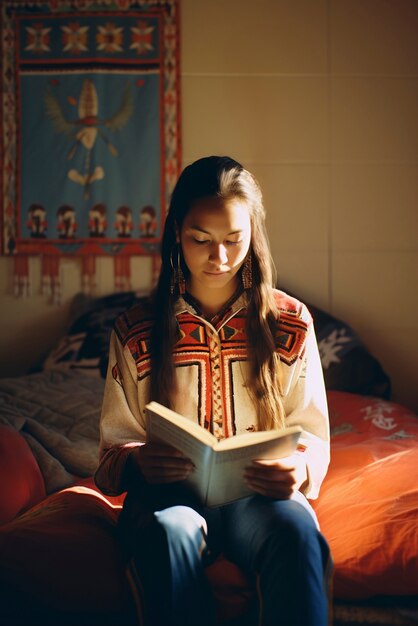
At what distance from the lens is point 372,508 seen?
4.78ft

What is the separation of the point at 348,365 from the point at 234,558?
1.50 metres

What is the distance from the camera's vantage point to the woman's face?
129 centimetres

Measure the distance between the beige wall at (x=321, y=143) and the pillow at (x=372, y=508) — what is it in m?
0.97

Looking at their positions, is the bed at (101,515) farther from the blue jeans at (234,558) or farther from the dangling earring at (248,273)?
the dangling earring at (248,273)

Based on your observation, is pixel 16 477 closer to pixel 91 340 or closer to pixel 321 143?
pixel 91 340

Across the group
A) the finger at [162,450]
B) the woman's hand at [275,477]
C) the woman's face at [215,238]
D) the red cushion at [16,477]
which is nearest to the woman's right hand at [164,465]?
the finger at [162,450]

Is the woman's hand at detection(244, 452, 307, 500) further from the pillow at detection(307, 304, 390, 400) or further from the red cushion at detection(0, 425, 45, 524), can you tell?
the pillow at detection(307, 304, 390, 400)

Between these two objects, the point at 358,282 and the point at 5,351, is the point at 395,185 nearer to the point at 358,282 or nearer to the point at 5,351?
the point at 358,282

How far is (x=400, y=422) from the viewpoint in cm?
219

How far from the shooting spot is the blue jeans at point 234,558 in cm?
100

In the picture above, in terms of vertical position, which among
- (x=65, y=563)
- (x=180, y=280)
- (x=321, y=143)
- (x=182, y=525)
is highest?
(x=321, y=143)

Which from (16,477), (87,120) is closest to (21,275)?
(87,120)

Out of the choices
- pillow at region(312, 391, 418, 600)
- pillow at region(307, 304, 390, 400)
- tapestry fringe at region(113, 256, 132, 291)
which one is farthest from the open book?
tapestry fringe at region(113, 256, 132, 291)

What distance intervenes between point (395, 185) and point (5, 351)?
6.07 feet
